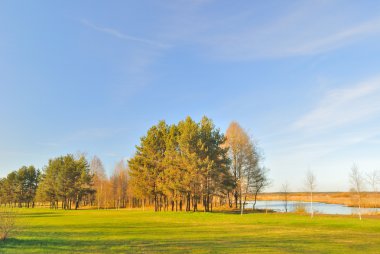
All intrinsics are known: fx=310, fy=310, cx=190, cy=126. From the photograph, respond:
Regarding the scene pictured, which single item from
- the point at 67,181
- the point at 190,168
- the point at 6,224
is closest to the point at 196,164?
the point at 190,168

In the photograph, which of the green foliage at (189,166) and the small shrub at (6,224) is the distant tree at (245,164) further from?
the small shrub at (6,224)

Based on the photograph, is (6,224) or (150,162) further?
(150,162)

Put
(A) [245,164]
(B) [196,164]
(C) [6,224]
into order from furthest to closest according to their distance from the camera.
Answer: (A) [245,164]
(B) [196,164]
(C) [6,224]

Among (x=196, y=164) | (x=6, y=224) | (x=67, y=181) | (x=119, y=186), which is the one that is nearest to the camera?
(x=6, y=224)

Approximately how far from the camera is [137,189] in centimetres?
6800

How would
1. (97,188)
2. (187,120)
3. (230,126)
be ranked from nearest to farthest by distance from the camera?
(187,120) < (230,126) < (97,188)

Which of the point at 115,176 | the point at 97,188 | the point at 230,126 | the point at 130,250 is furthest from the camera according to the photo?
the point at 115,176

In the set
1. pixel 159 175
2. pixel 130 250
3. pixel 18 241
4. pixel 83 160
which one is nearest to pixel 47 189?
pixel 83 160

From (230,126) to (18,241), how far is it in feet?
165

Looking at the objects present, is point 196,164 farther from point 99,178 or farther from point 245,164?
point 99,178

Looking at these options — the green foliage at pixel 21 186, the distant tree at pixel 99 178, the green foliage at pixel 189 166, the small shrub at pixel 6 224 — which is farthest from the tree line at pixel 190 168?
the small shrub at pixel 6 224

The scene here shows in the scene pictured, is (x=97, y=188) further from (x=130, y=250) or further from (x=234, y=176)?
(x=130, y=250)

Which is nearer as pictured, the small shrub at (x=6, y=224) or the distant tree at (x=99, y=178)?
the small shrub at (x=6, y=224)

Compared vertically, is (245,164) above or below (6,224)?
above
